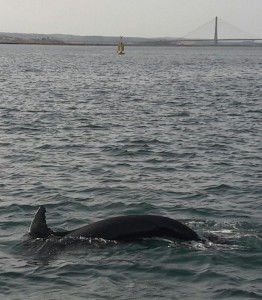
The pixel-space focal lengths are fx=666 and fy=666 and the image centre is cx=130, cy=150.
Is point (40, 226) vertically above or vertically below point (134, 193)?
above

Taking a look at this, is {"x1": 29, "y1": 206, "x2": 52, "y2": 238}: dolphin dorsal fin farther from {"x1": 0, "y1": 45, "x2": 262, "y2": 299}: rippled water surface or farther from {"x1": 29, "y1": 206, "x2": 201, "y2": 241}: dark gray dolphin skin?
{"x1": 29, "y1": 206, "x2": 201, "y2": 241}: dark gray dolphin skin

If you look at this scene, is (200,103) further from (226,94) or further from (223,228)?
(223,228)

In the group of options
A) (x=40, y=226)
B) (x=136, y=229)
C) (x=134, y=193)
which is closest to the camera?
(x=136, y=229)

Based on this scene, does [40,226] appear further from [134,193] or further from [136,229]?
[134,193]

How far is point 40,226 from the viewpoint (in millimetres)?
12977

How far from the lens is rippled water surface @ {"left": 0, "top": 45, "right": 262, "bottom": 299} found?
11438 mm

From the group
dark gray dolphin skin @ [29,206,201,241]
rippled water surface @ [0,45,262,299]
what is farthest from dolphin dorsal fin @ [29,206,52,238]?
dark gray dolphin skin @ [29,206,201,241]

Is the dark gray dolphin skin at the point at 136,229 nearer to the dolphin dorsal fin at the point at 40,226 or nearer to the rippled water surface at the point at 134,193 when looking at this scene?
the rippled water surface at the point at 134,193

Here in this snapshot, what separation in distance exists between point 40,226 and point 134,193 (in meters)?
4.84

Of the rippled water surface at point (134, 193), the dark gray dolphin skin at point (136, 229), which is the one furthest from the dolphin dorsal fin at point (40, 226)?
the dark gray dolphin skin at point (136, 229)

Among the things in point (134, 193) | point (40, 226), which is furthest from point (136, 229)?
point (134, 193)

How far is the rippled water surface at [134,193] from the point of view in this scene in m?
11.4

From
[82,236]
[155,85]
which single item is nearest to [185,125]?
[82,236]

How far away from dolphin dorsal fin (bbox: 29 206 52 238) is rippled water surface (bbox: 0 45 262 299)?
32cm
